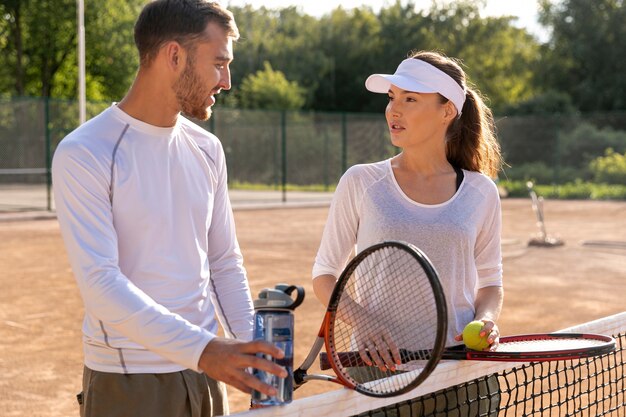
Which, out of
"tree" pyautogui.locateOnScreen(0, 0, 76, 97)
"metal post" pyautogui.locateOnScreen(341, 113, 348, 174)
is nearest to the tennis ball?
"metal post" pyautogui.locateOnScreen(341, 113, 348, 174)

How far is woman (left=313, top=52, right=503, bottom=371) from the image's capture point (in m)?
2.70

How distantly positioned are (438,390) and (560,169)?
88.8 ft

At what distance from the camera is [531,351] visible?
8.13 feet

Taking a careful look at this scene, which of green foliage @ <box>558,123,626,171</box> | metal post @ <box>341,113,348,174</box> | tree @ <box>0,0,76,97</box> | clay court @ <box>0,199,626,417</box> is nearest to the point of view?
clay court @ <box>0,199,626,417</box>

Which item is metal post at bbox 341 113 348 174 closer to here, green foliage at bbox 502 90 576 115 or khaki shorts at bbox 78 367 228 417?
green foliage at bbox 502 90 576 115

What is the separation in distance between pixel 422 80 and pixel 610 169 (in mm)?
26960

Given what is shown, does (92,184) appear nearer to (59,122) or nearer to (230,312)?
(230,312)

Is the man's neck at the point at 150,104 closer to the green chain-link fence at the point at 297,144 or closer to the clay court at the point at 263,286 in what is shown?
the clay court at the point at 263,286

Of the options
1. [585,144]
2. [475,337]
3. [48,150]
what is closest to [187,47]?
[475,337]

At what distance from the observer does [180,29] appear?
215cm

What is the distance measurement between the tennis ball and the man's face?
0.93 metres

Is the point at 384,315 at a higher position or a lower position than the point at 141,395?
higher

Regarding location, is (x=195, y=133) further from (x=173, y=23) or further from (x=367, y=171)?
(x=367, y=171)

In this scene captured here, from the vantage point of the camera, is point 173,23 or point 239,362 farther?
point 173,23
